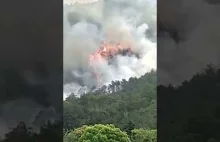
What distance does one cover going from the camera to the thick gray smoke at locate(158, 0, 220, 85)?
3.53 m

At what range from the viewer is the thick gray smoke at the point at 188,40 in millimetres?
3525

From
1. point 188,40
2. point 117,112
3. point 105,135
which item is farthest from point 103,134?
point 188,40

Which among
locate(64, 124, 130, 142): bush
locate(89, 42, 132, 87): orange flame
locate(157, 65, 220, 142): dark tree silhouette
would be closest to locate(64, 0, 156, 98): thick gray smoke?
locate(89, 42, 132, 87): orange flame

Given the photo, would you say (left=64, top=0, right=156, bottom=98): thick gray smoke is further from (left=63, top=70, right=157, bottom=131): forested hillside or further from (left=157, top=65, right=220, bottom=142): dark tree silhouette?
(left=157, top=65, right=220, bottom=142): dark tree silhouette

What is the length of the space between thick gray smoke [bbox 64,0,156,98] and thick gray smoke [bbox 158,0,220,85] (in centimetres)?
111

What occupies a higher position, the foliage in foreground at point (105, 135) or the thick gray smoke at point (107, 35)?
the thick gray smoke at point (107, 35)

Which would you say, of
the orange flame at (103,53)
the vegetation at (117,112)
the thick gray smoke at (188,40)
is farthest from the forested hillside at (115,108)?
the thick gray smoke at (188,40)

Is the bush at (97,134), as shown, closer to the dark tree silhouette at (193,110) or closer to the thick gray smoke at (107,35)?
the thick gray smoke at (107,35)

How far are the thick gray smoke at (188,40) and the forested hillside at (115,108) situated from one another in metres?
1.15

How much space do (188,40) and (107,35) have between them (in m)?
1.35

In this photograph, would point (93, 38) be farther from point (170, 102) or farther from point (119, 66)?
point (170, 102)

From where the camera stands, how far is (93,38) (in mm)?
4684

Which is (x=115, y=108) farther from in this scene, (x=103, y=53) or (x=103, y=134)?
(x=103, y=53)

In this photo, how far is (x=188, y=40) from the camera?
3572 mm
